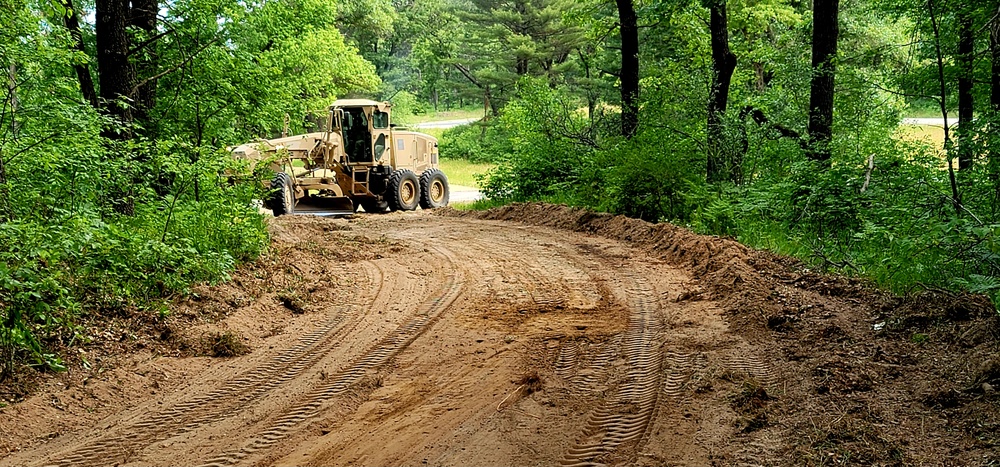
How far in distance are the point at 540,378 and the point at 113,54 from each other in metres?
7.68

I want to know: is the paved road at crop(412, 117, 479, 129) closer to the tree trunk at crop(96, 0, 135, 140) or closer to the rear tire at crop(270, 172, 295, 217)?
the rear tire at crop(270, 172, 295, 217)

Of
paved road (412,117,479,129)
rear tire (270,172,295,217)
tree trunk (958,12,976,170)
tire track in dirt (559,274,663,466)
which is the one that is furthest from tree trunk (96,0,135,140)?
paved road (412,117,479,129)

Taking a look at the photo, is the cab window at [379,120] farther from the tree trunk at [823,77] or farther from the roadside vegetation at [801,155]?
the tree trunk at [823,77]

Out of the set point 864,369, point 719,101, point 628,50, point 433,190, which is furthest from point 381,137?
point 864,369

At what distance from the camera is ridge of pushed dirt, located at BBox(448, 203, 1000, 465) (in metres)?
3.85

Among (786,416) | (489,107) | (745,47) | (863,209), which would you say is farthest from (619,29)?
(489,107)

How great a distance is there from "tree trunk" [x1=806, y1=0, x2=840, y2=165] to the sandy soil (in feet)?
11.7

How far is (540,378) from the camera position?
5.23 m

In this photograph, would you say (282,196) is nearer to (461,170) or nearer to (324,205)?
(324,205)

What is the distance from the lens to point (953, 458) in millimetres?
3645

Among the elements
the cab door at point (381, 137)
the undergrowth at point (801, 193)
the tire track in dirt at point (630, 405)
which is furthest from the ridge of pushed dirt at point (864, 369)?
the cab door at point (381, 137)

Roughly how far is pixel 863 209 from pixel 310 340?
681 cm

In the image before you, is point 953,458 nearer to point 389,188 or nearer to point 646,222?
point 646,222

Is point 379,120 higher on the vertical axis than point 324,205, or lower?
higher
